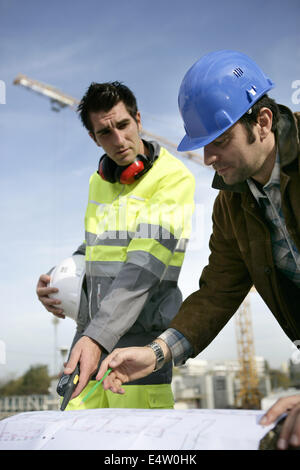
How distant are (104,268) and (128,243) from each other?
0.21 metres

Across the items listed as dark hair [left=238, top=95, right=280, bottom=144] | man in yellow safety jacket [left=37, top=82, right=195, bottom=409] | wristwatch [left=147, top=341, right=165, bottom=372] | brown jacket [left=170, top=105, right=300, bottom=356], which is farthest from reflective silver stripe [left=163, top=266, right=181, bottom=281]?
dark hair [left=238, top=95, right=280, bottom=144]

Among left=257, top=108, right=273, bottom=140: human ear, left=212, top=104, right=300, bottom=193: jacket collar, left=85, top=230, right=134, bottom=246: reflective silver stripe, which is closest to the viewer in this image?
left=212, top=104, right=300, bottom=193: jacket collar

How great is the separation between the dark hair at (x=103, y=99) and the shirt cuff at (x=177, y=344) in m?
1.56

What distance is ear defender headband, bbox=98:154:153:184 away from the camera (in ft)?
10.3

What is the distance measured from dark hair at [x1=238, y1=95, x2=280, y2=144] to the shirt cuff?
1.03 meters

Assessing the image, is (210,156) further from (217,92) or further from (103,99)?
(103,99)

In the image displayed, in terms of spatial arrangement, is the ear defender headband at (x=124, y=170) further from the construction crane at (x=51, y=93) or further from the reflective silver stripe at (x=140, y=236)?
the construction crane at (x=51, y=93)

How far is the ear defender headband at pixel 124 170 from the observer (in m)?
3.13

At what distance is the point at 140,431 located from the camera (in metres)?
1.44

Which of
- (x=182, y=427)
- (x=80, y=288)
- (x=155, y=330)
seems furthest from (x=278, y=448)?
(x=80, y=288)

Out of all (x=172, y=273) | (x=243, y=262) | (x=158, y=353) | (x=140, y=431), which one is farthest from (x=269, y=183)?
(x=140, y=431)

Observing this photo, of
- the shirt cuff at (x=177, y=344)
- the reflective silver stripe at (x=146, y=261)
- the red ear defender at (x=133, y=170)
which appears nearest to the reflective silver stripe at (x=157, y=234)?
the reflective silver stripe at (x=146, y=261)

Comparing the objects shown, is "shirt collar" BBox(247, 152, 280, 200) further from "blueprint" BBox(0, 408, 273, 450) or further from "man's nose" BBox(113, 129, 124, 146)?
"blueprint" BBox(0, 408, 273, 450)
